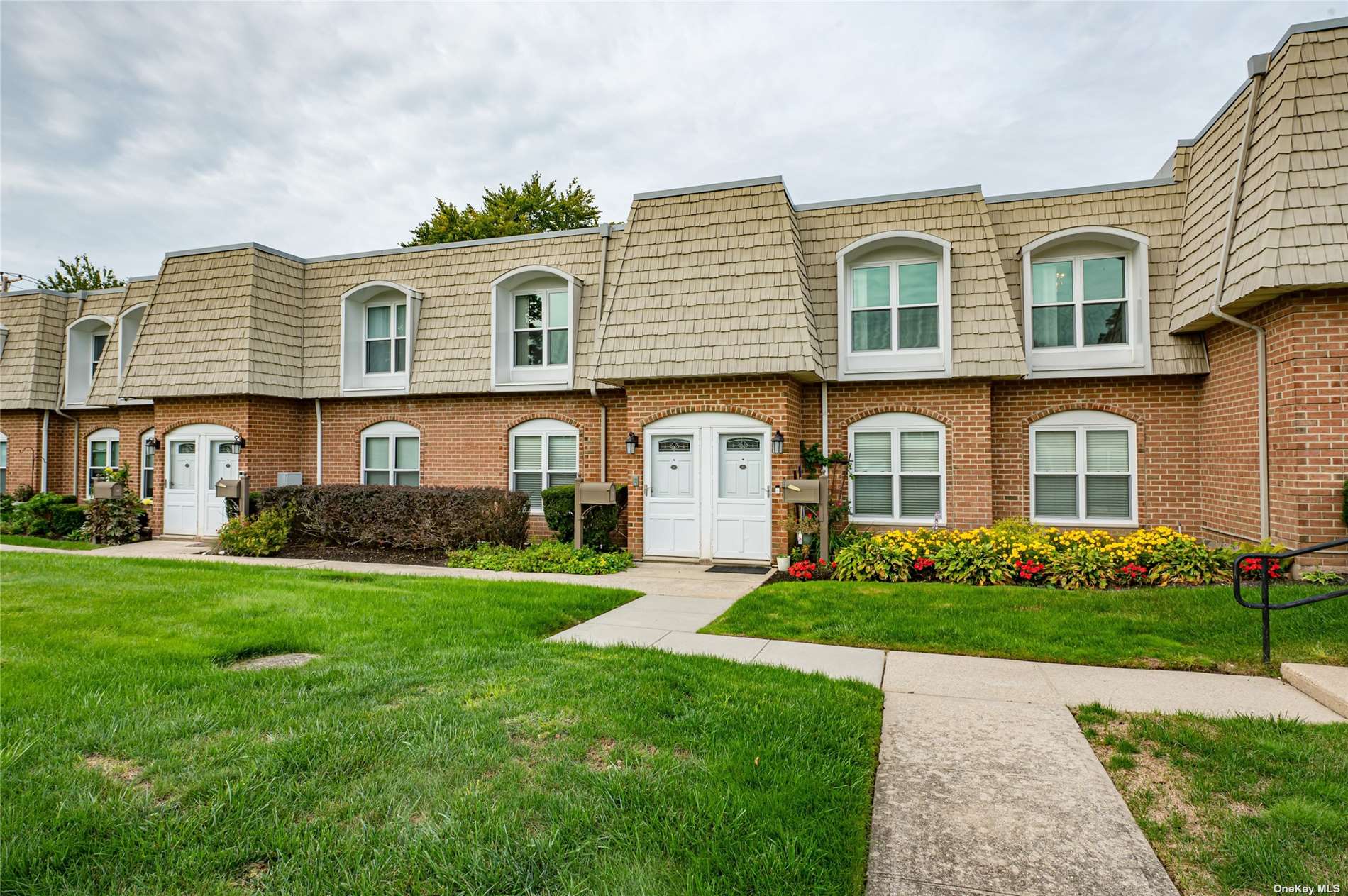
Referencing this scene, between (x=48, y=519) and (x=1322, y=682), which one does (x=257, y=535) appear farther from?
(x=1322, y=682)

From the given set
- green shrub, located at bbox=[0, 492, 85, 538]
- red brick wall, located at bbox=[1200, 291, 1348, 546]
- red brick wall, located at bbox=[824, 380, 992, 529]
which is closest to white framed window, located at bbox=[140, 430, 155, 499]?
green shrub, located at bbox=[0, 492, 85, 538]

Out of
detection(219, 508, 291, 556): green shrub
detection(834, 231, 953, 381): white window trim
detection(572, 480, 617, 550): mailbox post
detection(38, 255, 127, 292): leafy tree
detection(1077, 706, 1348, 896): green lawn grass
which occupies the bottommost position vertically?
detection(1077, 706, 1348, 896): green lawn grass

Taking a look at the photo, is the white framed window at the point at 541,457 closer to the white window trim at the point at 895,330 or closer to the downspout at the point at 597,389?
the downspout at the point at 597,389

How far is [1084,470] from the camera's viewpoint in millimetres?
10898

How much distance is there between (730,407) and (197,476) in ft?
38.5

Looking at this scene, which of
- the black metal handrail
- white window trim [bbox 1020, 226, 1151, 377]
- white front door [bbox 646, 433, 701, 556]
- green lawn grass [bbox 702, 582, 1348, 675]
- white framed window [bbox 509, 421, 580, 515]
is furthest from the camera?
white framed window [bbox 509, 421, 580, 515]

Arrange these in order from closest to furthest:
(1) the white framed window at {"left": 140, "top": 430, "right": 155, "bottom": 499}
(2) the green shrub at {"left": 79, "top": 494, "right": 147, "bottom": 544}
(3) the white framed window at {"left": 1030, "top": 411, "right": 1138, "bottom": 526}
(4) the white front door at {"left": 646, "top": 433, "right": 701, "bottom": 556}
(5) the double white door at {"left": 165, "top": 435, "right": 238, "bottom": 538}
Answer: (3) the white framed window at {"left": 1030, "top": 411, "right": 1138, "bottom": 526} < (4) the white front door at {"left": 646, "top": 433, "right": 701, "bottom": 556} < (2) the green shrub at {"left": 79, "top": 494, "right": 147, "bottom": 544} < (5) the double white door at {"left": 165, "top": 435, "right": 238, "bottom": 538} < (1) the white framed window at {"left": 140, "top": 430, "right": 155, "bottom": 499}

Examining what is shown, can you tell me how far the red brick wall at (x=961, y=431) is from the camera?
35.6 feet

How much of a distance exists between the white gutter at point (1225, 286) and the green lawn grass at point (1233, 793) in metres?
5.96

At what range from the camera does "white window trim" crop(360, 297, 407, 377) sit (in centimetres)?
1426

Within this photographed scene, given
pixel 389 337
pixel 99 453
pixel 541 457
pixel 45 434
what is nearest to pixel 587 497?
pixel 541 457

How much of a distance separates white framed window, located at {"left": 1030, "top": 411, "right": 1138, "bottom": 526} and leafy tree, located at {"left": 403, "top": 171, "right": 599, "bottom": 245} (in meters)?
19.9

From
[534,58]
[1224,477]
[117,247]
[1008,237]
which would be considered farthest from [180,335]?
[117,247]

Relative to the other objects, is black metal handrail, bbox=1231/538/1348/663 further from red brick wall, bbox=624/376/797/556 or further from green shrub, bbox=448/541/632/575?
green shrub, bbox=448/541/632/575
